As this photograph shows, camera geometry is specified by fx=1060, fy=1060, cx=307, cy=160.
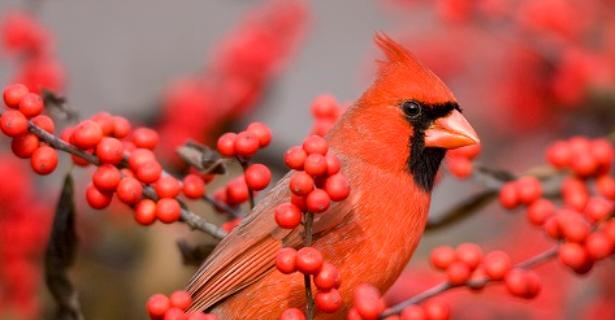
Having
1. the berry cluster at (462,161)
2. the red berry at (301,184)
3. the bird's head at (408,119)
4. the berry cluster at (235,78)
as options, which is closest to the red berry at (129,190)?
the red berry at (301,184)

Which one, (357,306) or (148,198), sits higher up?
(148,198)

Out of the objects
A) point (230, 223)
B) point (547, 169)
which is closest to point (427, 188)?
point (547, 169)

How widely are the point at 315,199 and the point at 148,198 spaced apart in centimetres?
42

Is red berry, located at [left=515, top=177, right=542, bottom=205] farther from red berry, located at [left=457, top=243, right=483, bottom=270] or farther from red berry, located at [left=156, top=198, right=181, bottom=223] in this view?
red berry, located at [left=156, top=198, right=181, bottom=223]

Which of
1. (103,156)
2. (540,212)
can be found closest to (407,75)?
(540,212)

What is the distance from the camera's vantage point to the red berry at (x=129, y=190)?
1934 millimetres

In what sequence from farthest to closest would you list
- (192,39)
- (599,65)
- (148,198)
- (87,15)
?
1. (87,15)
2. (192,39)
3. (599,65)
4. (148,198)

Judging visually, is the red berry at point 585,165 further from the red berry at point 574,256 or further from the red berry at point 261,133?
the red berry at point 261,133

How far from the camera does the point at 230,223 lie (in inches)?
89.4

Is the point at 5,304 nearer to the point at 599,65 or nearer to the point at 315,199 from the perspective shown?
the point at 315,199

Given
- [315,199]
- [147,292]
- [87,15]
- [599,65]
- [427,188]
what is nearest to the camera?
[315,199]

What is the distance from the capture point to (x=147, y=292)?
2.72 meters

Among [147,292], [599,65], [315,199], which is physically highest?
[315,199]

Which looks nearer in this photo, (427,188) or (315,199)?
(315,199)
